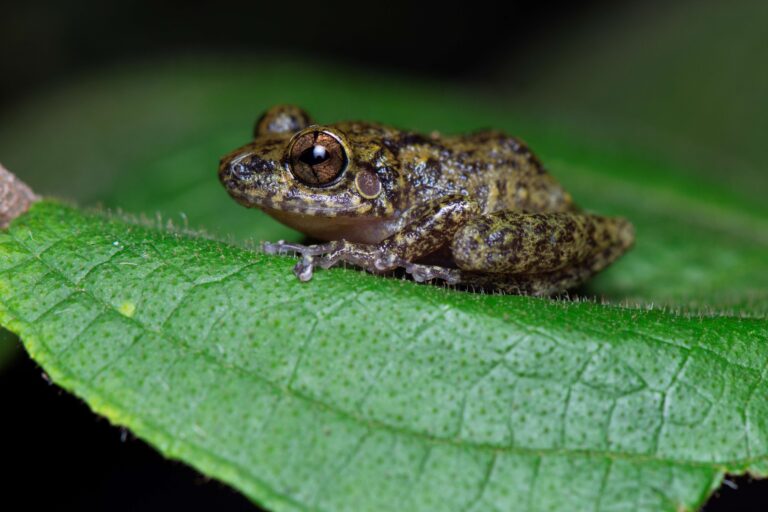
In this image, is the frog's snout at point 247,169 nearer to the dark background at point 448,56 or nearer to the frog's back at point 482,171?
the frog's back at point 482,171

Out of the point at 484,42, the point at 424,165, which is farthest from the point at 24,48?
the point at 424,165

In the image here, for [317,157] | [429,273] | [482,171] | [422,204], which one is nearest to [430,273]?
[429,273]

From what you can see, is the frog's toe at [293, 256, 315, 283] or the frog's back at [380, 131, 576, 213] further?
the frog's back at [380, 131, 576, 213]

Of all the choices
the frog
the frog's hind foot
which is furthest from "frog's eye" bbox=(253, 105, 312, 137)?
the frog's hind foot

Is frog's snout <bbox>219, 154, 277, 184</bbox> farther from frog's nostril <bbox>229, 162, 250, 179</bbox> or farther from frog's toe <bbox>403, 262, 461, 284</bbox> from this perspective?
frog's toe <bbox>403, 262, 461, 284</bbox>

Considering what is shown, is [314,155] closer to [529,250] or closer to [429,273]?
[429,273]

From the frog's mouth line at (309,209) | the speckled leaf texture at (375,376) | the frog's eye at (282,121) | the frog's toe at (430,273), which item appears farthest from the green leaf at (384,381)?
the frog's eye at (282,121)

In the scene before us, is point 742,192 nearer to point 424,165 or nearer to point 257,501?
point 424,165
